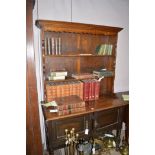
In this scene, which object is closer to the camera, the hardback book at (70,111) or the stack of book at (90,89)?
the hardback book at (70,111)

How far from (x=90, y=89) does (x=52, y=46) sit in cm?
90

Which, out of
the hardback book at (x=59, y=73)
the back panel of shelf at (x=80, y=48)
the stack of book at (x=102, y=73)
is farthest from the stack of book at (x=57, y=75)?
the stack of book at (x=102, y=73)

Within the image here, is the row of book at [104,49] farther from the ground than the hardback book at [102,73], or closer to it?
farther from the ground

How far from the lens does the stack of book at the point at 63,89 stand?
7.01 ft

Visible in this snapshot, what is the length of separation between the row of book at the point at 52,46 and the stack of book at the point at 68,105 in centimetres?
69

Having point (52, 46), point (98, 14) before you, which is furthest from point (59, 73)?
point (98, 14)

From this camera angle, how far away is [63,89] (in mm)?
2193

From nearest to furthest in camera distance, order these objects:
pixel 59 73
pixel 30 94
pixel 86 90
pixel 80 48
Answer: pixel 30 94
pixel 59 73
pixel 86 90
pixel 80 48

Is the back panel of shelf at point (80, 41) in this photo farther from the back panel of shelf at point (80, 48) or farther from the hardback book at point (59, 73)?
the hardback book at point (59, 73)

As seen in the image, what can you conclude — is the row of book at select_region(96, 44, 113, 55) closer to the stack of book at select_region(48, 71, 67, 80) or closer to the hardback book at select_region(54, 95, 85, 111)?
the stack of book at select_region(48, 71, 67, 80)

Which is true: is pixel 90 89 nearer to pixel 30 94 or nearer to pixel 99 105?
pixel 99 105
